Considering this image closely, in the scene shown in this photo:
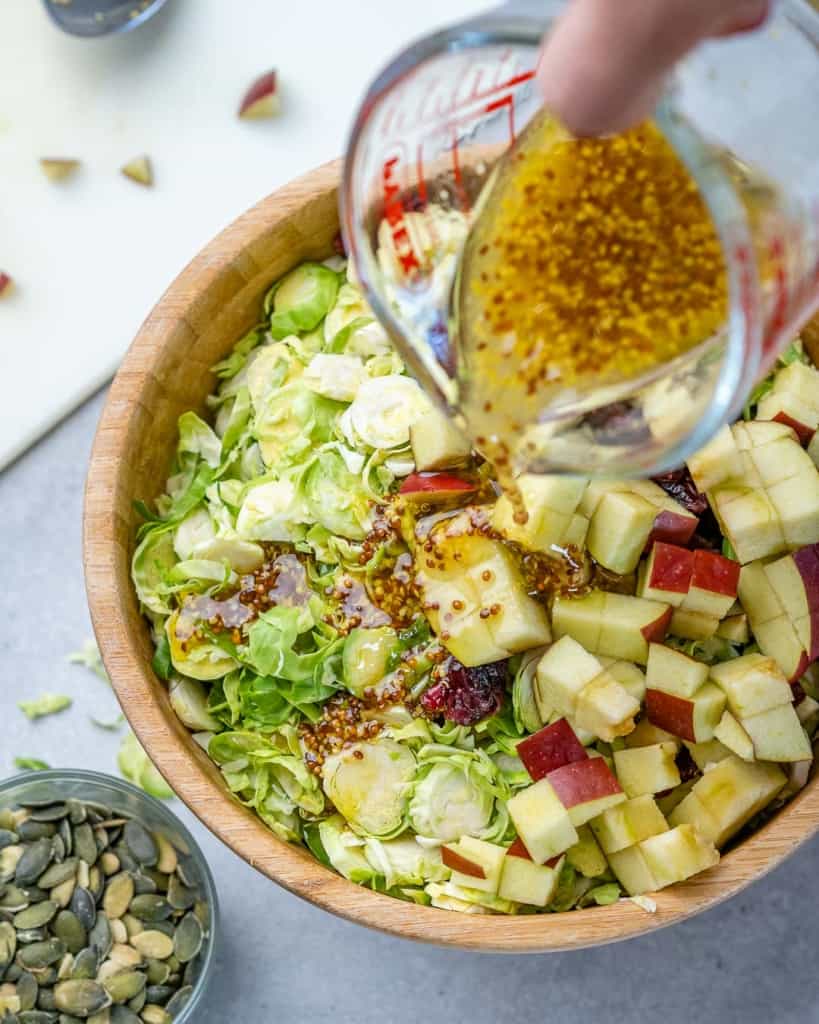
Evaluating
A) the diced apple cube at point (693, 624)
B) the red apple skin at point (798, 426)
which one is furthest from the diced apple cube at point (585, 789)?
the red apple skin at point (798, 426)

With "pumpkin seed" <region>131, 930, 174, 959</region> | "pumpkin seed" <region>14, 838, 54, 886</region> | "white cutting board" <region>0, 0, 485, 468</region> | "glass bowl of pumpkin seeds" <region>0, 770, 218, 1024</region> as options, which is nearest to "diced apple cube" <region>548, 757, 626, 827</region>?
"glass bowl of pumpkin seeds" <region>0, 770, 218, 1024</region>

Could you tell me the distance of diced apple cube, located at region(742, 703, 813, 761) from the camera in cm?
161

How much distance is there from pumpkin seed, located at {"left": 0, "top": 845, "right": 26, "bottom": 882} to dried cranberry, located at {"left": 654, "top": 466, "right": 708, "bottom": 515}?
45.6 inches

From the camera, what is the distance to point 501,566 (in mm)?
1646

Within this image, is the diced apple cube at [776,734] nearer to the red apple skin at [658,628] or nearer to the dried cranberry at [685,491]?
the red apple skin at [658,628]

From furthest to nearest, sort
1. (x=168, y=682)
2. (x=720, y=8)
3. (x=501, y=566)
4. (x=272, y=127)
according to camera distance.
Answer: (x=272, y=127) → (x=168, y=682) → (x=501, y=566) → (x=720, y=8)

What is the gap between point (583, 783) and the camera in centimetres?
159

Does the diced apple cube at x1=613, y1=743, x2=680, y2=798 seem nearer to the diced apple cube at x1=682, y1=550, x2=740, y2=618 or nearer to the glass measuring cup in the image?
the diced apple cube at x1=682, y1=550, x2=740, y2=618

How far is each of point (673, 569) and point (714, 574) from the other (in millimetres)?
53

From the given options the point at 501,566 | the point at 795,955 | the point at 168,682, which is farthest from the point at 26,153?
the point at 795,955

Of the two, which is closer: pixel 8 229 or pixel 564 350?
pixel 564 350

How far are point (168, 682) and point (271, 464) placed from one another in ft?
1.11

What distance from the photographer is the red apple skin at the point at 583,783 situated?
1583mm

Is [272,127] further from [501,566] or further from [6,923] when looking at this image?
[6,923]
